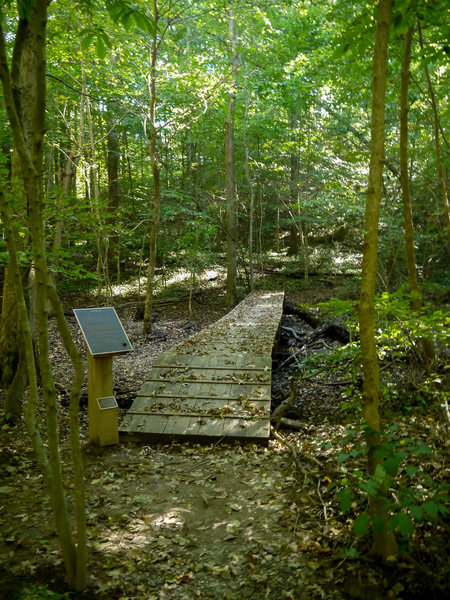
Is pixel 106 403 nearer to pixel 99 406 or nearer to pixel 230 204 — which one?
pixel 99 406

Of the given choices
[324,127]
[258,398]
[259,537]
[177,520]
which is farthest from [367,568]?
[324,127]

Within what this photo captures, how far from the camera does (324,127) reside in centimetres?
1516

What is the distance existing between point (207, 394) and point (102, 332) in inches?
64.3

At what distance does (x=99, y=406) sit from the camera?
4.30 meters

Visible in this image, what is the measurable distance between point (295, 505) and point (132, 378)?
437 centimetres

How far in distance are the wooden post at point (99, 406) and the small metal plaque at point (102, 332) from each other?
5.1 inches

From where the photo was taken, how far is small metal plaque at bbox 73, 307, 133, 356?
422cm

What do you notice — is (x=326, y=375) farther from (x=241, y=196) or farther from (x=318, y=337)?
(x=241, y=196)

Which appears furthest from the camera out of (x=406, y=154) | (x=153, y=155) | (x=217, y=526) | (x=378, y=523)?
(x=153, y=155)

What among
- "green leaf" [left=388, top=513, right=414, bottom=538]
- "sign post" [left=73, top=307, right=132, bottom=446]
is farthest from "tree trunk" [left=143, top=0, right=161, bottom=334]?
"green leaf" [left=388, top=513, right=414, bottom=538]

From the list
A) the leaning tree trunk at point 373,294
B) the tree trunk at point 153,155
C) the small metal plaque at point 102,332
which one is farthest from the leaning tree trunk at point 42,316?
the tree trunk at point 153,155

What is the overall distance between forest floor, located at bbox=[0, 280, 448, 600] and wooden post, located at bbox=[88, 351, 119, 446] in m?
0.12

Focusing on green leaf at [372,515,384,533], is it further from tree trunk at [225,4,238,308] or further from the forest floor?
tree trunk at [225,4,238,308]

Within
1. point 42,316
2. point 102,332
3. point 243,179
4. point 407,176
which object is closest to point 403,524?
point 42,316
